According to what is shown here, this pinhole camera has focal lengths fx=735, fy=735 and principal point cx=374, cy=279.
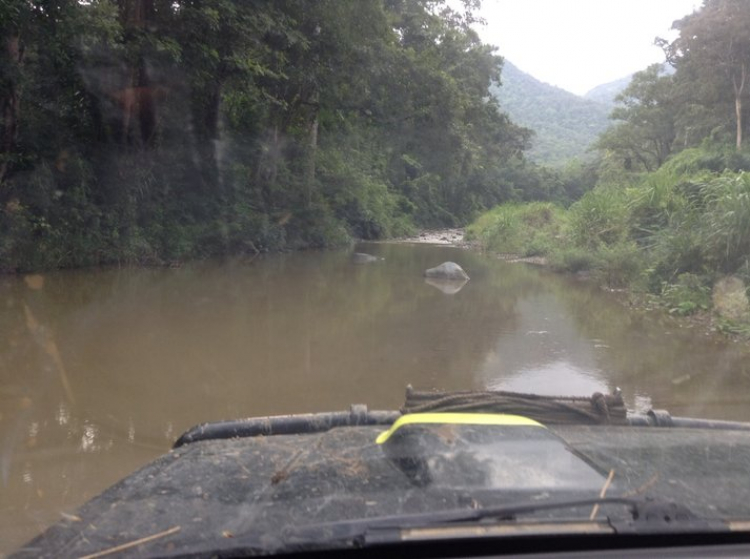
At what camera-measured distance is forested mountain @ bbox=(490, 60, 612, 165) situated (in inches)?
3501

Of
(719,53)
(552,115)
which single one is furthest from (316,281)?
(552,115)

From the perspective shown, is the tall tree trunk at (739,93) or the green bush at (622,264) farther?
the tall tree trunk at (739,93)

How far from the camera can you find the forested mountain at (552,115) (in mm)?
88938

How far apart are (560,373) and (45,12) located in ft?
35.7

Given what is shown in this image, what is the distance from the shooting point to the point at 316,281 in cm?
1552

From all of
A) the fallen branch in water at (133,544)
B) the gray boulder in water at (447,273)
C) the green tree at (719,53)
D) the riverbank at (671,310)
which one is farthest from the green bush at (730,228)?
the green tree at (719,53)

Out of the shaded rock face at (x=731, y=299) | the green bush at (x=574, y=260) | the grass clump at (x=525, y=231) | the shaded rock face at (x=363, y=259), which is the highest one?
the shaded rock face at (x=731, y=299)

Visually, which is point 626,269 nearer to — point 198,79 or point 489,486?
point 198,79

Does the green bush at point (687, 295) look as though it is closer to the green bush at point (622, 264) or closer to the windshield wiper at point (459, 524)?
the green bush at point (622, 264)

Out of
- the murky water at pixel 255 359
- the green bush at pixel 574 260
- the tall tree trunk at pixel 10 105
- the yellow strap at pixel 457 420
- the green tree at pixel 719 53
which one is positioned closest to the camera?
the yellow strap at pixel 457 420

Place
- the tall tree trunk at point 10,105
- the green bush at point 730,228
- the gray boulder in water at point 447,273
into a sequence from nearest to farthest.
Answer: the green bush at point 730,228, the tall tree trunk at point 10,105, the gray boulder in water at point 447,273

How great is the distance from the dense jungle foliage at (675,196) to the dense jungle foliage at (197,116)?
5669 mm

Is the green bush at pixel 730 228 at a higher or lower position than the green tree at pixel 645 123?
lower

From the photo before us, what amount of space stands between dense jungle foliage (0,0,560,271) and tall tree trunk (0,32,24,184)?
29 millimetres
